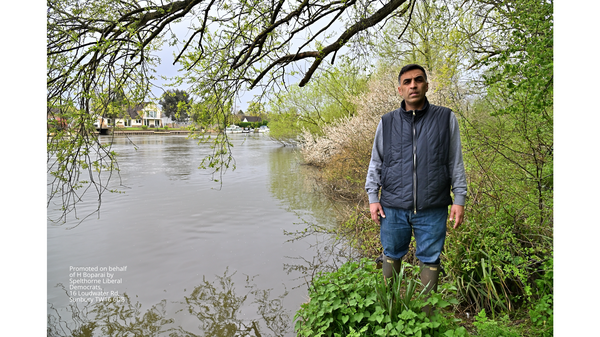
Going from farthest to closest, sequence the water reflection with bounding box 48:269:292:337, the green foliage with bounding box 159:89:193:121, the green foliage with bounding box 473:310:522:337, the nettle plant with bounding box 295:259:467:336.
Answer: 1. the green foliage with bounding box 159:89:193:121
2. the water reflection with bounding box 48:269:292:337
3. the green foliage with bounding box 473:310:522:337
4. the nettle plant with bounding box 295:259:467:336

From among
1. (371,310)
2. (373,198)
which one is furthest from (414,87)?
(371,310)

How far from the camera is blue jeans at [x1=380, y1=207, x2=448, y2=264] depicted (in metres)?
2.66

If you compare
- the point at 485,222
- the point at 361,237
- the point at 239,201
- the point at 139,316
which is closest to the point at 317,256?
the point at 361,237

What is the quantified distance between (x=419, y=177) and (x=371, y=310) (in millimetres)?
1039

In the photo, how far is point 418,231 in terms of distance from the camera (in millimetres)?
2719

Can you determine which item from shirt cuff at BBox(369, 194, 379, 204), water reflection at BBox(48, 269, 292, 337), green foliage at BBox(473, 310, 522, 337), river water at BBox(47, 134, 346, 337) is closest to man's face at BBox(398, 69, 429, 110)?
shirt cuff at BBox(369, 194, 379, 204)

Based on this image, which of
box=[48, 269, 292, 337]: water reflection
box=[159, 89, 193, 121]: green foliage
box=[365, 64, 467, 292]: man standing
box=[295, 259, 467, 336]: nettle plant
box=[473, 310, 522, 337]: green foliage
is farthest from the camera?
box=[159, 89, 193, 121]: green foliage

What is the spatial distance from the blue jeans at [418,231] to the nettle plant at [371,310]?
0.65ft

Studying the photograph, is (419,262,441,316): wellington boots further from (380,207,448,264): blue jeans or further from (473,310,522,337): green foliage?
(473,310,522,337): green foliage

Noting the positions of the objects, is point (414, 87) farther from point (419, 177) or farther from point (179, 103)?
point (179, 103)

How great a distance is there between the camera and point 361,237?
5.34 metres

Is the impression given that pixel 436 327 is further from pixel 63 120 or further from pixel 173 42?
pixel 173 42

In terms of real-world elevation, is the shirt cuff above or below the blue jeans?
above

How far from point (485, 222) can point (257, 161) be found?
2020 cm
